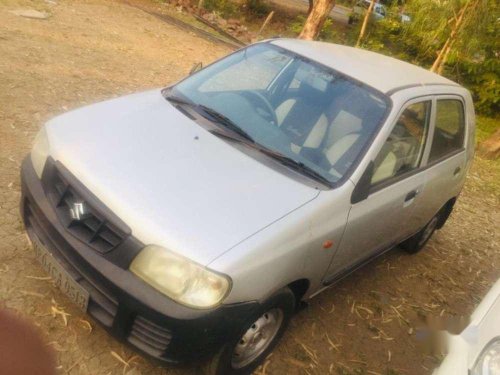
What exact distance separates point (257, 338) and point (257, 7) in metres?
20.3

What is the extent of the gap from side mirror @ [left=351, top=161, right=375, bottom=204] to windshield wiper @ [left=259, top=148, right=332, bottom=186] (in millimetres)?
180

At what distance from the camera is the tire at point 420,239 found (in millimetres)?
4594

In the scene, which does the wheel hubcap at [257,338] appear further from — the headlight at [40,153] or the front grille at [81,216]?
the headlight at [40,153]

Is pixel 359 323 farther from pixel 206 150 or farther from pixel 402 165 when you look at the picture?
pixel 206 150

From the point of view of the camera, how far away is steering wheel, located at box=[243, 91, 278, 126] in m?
3.08

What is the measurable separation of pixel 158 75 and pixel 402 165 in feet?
18.5

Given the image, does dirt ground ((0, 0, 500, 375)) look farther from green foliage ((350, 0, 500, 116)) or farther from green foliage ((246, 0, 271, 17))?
green foliage ((246, 0, 271, 17))

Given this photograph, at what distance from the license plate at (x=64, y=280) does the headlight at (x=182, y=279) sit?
409 millimetres

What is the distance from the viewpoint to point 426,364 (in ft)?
11.2

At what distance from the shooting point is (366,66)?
342 centimetres

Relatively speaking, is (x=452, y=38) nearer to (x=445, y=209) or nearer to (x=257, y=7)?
(x=445, y=209)

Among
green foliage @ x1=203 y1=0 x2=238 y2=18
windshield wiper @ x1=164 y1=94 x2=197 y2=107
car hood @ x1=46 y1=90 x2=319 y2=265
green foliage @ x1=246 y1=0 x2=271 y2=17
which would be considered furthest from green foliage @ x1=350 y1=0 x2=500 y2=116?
car hood @ x1=46 y1=90 x2=319 y2=265

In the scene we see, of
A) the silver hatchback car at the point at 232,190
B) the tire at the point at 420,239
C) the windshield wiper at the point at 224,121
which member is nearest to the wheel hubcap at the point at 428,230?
the tire at the point at 420,239

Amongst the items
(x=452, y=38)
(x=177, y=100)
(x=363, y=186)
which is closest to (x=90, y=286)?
(x=177, y=100)
